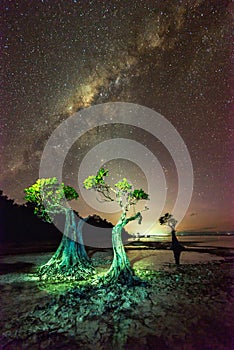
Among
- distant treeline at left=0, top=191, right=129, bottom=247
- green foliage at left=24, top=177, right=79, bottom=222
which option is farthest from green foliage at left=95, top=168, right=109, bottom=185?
distant treeline at left=0, top=191, right=129, bottom=247

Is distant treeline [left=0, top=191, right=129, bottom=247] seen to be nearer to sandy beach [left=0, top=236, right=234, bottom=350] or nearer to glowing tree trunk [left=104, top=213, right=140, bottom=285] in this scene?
glowing tree trunk [left=104, top=213, right=140, bottom=285]

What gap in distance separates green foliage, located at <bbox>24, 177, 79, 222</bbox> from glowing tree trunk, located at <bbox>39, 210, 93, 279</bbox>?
4.37 feet

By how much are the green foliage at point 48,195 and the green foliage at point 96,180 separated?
162 inches

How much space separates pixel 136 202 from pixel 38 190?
27.7 feet

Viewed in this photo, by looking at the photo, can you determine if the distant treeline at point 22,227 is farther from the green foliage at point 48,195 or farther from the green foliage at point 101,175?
the green foliage at point 101,175

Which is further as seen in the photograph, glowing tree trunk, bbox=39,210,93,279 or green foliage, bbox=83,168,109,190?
glowing tree trunk, bbox=39,210,93,279

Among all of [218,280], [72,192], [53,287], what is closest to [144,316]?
[53,287]

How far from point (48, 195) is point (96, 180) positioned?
5.77 meters

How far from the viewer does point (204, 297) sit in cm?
1131

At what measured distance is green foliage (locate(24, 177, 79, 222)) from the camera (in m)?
17.7

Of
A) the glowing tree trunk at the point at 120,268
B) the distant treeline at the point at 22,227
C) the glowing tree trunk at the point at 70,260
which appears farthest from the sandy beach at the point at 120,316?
the distant treeline at the point at 22,227

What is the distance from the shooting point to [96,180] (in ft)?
49.7

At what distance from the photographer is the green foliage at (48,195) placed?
17.7 meters

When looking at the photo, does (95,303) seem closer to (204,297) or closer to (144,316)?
(144,316)
